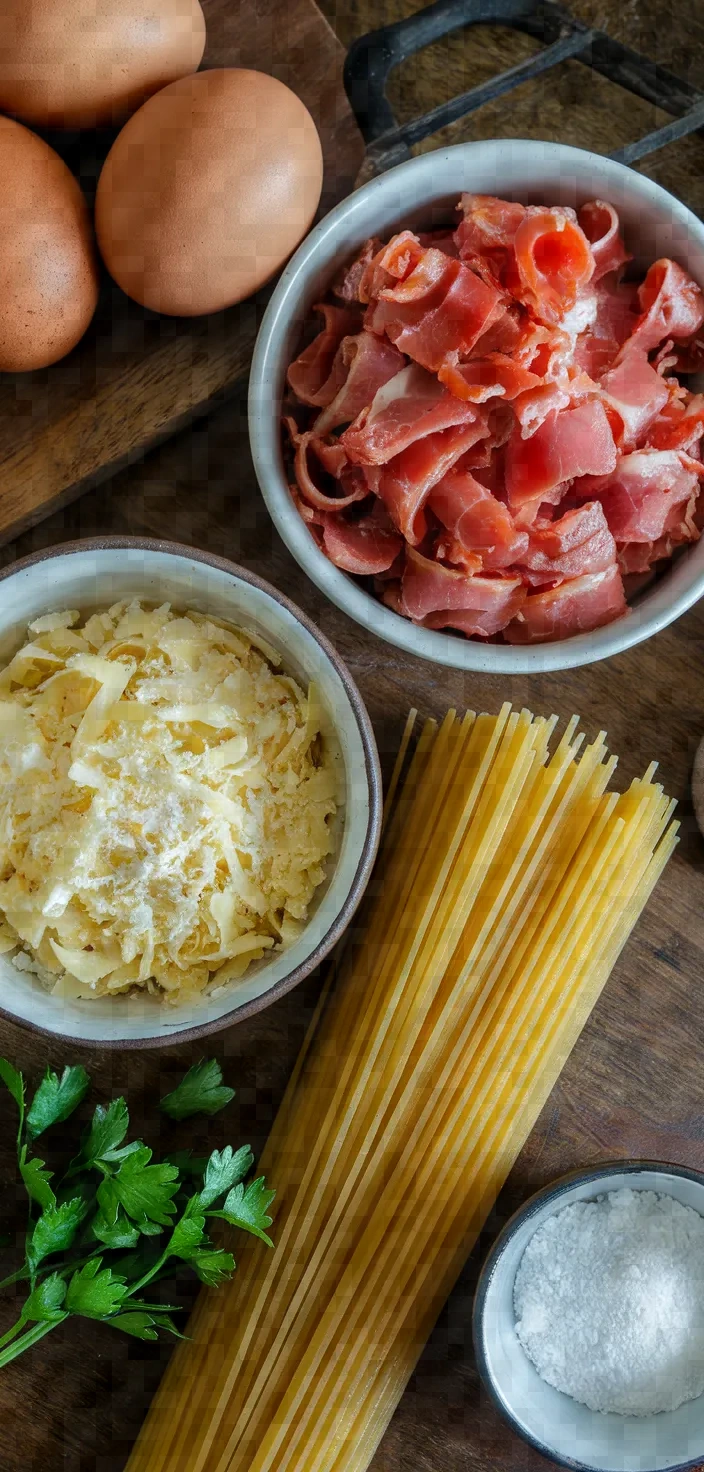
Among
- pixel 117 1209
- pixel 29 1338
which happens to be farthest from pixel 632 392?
pixel 29 1338

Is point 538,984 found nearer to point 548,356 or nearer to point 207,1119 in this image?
point 207,1119

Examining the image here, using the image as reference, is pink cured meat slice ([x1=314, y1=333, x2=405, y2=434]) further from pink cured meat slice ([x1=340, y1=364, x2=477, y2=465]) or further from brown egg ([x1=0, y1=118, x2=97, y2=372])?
brown egg ([x1=0, y1=118, x2=97, y2=372])

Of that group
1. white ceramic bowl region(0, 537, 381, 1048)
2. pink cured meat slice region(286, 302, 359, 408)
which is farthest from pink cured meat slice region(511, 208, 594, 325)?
white ceramic bowl region(0, 537, 381, 1048)

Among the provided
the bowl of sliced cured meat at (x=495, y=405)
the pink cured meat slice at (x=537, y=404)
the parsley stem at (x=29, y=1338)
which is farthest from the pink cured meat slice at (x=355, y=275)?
the parsley stem at (x=29, y=1338)

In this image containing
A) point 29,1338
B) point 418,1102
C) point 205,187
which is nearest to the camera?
point 205,187

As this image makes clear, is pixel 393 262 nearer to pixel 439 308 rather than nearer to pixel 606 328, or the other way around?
pixel 439 308

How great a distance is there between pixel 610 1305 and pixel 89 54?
5.03ft

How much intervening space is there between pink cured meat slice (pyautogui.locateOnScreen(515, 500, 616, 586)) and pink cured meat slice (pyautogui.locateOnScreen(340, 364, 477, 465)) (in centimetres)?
15

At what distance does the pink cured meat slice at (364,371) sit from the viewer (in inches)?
51.1

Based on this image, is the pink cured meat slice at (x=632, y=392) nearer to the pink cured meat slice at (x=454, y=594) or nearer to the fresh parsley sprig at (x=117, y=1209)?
the pink cured meat slice at (x=454, y=594)

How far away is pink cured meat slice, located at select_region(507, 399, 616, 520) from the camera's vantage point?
1.25 m

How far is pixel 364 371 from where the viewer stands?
1297mm

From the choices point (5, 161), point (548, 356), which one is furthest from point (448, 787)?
point (5, 161)

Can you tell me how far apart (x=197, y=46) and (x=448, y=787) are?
2.92 ft
